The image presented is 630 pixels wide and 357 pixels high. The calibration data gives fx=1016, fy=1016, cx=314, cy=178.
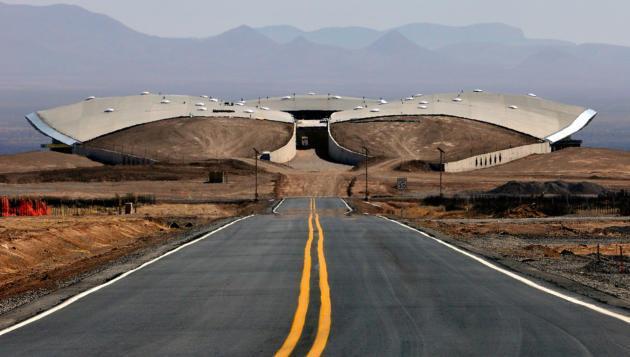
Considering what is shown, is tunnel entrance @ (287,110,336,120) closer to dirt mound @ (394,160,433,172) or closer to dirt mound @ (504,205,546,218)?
dirt mound @ (394,160,433,172)

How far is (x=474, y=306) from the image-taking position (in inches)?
593

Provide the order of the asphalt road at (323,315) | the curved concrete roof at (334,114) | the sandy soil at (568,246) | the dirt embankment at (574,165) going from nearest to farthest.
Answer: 1. the asphalt road at (323,315)
2. the sandy soil at (568,246)
3. the dirt embankment at (574,165)
4. the curved concrete roof at (334,114)

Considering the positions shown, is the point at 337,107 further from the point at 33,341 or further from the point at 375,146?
the point at 33,341

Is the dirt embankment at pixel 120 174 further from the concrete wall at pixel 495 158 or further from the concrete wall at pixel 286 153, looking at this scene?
the concrete wall at pixel 495 158

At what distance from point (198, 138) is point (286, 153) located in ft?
45.6

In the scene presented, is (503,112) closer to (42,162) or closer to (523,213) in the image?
(42,162)

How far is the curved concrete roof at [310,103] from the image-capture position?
609 feet

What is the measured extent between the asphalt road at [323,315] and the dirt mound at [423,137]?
11718cm

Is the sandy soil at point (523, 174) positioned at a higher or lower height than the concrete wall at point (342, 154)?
lower

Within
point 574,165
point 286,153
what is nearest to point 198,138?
point 286,153

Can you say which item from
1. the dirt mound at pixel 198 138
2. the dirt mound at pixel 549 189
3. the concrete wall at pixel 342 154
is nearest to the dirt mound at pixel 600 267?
the dirt mound at pixel 549 189

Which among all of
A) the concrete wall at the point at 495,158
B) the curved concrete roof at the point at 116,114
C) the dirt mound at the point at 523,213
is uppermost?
the curved concrete roof at the point at 116,114

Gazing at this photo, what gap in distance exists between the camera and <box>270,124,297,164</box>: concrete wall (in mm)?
135125

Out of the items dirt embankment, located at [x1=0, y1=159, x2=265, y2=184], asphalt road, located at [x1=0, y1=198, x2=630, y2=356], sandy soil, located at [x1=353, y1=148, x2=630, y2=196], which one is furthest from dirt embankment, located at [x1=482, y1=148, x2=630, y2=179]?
asphalt road, located at [x1=0, y1=198, x2=630, y2=356]
